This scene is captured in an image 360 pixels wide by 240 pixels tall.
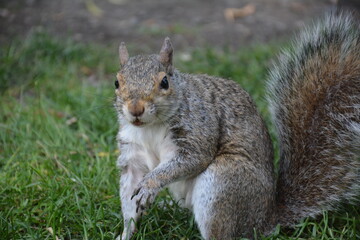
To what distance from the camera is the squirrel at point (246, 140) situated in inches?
86.5

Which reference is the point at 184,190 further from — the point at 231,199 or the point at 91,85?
the point at 91,85

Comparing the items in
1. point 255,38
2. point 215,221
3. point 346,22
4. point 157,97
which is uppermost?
point 346,22

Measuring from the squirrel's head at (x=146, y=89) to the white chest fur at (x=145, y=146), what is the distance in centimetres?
9

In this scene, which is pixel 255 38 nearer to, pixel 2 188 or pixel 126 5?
pixel 126 5

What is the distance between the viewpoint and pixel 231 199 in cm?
219

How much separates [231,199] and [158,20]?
3278 millimetres

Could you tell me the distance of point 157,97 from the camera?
212cm

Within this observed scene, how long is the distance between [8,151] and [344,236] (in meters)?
1.74

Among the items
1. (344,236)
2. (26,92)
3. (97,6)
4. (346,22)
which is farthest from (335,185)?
(97,6)

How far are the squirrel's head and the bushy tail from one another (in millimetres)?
536

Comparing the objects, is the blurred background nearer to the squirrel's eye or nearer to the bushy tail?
the bushy tail

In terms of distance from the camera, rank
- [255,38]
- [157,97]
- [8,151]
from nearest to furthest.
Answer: [157,97] < [8,151] < [255,38]

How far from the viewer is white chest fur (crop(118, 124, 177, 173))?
229cm

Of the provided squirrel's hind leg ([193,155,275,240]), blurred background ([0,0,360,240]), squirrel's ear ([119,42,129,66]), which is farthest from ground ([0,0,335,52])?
squirrel's hind leg ([193,155,275,240])
